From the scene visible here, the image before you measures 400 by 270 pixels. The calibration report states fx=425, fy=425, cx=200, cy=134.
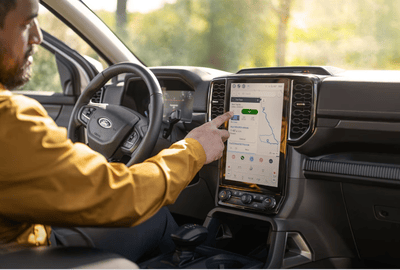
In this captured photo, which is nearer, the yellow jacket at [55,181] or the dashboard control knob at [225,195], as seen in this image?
the yellow jacket at [55,181]

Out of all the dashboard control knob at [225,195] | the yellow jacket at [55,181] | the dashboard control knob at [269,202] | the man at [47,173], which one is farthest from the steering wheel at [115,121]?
the yellow jacket at [55,181]

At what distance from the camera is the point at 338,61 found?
13391 millimetres

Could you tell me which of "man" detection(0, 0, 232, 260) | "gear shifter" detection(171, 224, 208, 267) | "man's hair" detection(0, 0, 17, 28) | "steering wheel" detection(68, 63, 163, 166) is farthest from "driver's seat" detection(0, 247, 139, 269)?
"steering wheel" detection(68, 63, 163, 166)

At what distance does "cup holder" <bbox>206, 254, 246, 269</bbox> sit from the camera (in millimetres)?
1792

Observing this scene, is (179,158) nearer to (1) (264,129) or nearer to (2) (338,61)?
(1) (264,129)

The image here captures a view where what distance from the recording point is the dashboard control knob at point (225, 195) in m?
2.01

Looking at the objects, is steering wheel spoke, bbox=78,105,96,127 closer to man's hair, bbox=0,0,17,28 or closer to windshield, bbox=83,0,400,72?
man's hair, bbox=0,0,17,28

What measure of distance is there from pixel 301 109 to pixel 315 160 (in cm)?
24

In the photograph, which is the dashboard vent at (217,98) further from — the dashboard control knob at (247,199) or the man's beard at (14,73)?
the man's beard at (14,73)

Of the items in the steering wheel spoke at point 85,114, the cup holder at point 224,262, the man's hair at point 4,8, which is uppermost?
the man's hair at point 4,8

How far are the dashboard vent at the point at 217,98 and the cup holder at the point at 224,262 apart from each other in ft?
2.14

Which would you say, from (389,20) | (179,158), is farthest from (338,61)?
(179,158)

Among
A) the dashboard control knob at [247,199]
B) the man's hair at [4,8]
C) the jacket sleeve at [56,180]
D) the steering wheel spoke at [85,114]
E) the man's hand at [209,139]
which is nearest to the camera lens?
the jacket sleeve at [56,180]

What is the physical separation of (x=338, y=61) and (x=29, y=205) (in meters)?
13.6
